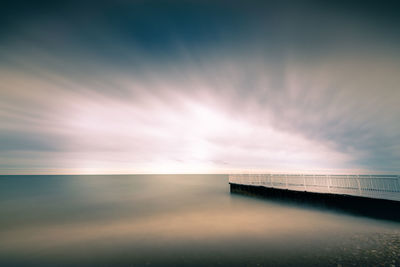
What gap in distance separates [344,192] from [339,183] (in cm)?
244

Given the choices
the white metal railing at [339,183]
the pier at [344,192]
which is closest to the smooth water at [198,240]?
the pier at [344,192]

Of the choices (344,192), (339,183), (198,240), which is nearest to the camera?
(198,240)

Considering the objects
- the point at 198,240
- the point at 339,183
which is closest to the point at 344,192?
the point at 339,183

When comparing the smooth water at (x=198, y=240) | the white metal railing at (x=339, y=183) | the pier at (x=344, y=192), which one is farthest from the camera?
the white metal railing at (x=339, y=183)

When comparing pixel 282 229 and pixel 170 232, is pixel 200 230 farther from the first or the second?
pixel 282 229

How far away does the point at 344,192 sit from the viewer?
15.9m

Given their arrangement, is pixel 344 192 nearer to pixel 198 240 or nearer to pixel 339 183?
pixel 339 183

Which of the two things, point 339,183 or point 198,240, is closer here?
point 198,240

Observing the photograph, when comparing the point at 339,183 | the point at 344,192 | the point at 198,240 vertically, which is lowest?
the point at 198,240

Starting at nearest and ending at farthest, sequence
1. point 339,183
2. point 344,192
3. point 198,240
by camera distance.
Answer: point 198,240 → point 344,192 → point 339,183

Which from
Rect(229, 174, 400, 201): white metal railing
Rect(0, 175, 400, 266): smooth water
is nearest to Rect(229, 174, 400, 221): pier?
Rect(229, 174, 400, 201): white metal railing

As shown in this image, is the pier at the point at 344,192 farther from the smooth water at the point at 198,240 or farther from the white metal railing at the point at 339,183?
the smooth water at the point at 198,240

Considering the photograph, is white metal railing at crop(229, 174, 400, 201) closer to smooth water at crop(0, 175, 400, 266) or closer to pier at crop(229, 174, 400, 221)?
pier at crop(229, 174, 400, 221)

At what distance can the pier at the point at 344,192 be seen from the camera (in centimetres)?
1300
